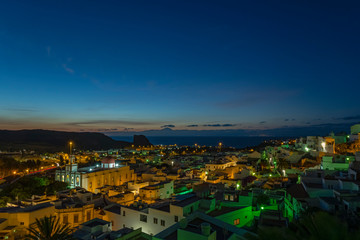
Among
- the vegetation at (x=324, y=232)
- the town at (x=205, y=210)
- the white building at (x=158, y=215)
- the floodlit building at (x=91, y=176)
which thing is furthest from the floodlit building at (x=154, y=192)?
the vegetation at (x=324, y=232)

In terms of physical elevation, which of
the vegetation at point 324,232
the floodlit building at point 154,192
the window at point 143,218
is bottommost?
the floodlit building at point 154,192

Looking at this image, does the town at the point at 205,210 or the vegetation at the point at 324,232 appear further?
the town at the point at 205,210

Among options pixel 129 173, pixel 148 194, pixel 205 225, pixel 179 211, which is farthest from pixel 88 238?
pixel 129 173

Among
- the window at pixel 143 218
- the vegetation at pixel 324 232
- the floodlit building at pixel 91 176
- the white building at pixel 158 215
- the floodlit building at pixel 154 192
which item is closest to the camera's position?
the vegetation at pixel 324 232

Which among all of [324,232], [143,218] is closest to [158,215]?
[143,218]

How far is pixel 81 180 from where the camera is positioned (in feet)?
125

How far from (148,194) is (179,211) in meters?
14.3

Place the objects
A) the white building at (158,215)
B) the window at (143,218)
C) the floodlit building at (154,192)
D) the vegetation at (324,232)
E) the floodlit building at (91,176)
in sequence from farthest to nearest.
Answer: the floodlit building at (91,176) → the floodlit building at (154,192) → the window at (143,218) → the white building at (158,215) → the vegetation at (324,232)

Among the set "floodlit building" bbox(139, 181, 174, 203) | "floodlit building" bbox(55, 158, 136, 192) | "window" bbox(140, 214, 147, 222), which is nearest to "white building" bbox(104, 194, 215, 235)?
"window" bbox(140, 214, 147, 222)

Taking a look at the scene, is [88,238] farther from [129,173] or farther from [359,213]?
[129,173]

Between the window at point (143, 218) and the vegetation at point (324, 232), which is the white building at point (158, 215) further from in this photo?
the vegetation at point (324, 232)

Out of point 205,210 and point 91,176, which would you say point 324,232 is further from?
point 91,176

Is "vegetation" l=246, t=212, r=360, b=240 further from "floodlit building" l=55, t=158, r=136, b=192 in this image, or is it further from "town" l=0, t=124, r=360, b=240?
"floodlit building" l=55, t=158, r=136, b=192

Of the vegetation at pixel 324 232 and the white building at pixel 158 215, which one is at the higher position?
the vegetation at pixel 324 232
